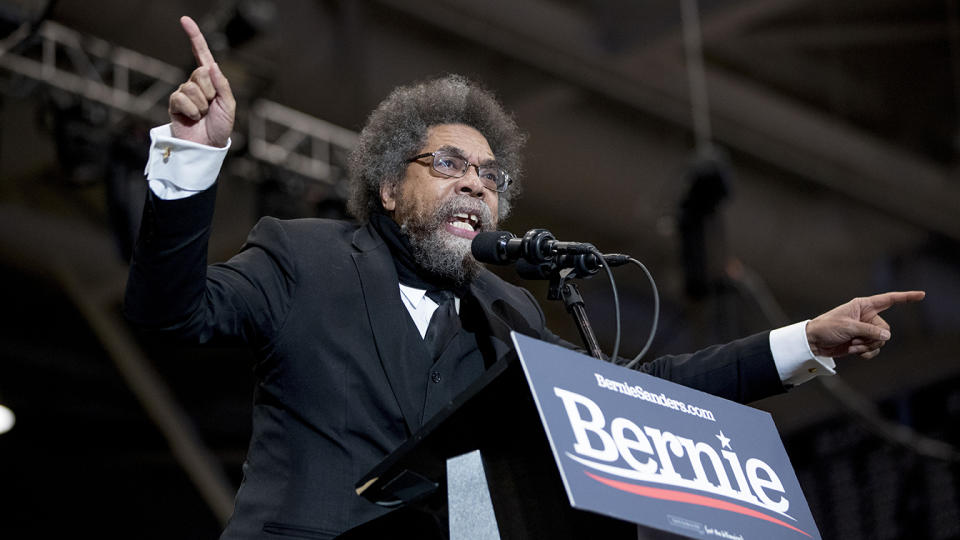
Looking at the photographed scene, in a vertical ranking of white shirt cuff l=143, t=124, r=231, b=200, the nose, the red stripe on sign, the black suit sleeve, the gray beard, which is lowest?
the red stripe on sign

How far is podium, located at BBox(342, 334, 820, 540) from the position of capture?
1.35 meters

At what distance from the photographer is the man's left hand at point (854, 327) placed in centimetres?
189

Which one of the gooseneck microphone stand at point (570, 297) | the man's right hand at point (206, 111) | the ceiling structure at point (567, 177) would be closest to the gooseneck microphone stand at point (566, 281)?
the gooseneck microphone stand at point (570, 297)

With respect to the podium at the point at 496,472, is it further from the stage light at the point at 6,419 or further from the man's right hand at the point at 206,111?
the stage light at the point at 6,419

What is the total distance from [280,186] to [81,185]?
1062 millimetres

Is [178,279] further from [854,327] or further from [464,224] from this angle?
[854,327]

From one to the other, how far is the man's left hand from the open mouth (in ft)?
2.29

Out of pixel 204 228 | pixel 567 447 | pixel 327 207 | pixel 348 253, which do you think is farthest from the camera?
pixel 327 207

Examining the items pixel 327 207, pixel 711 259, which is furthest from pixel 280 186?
pixel 711 259

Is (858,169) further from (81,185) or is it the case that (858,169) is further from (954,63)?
(81,185)

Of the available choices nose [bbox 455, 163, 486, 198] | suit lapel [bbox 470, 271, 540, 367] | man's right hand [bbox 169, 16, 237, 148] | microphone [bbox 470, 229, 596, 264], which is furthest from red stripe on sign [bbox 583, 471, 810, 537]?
nose [bbox 455, 163, 486, 198]

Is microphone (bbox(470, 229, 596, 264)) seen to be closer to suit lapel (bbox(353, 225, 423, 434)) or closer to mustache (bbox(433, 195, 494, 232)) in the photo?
suit lapel (bbox(353, 225, 423, 434))

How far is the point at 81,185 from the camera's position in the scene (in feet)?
17.6

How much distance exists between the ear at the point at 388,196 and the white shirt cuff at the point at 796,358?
2.93 ft
